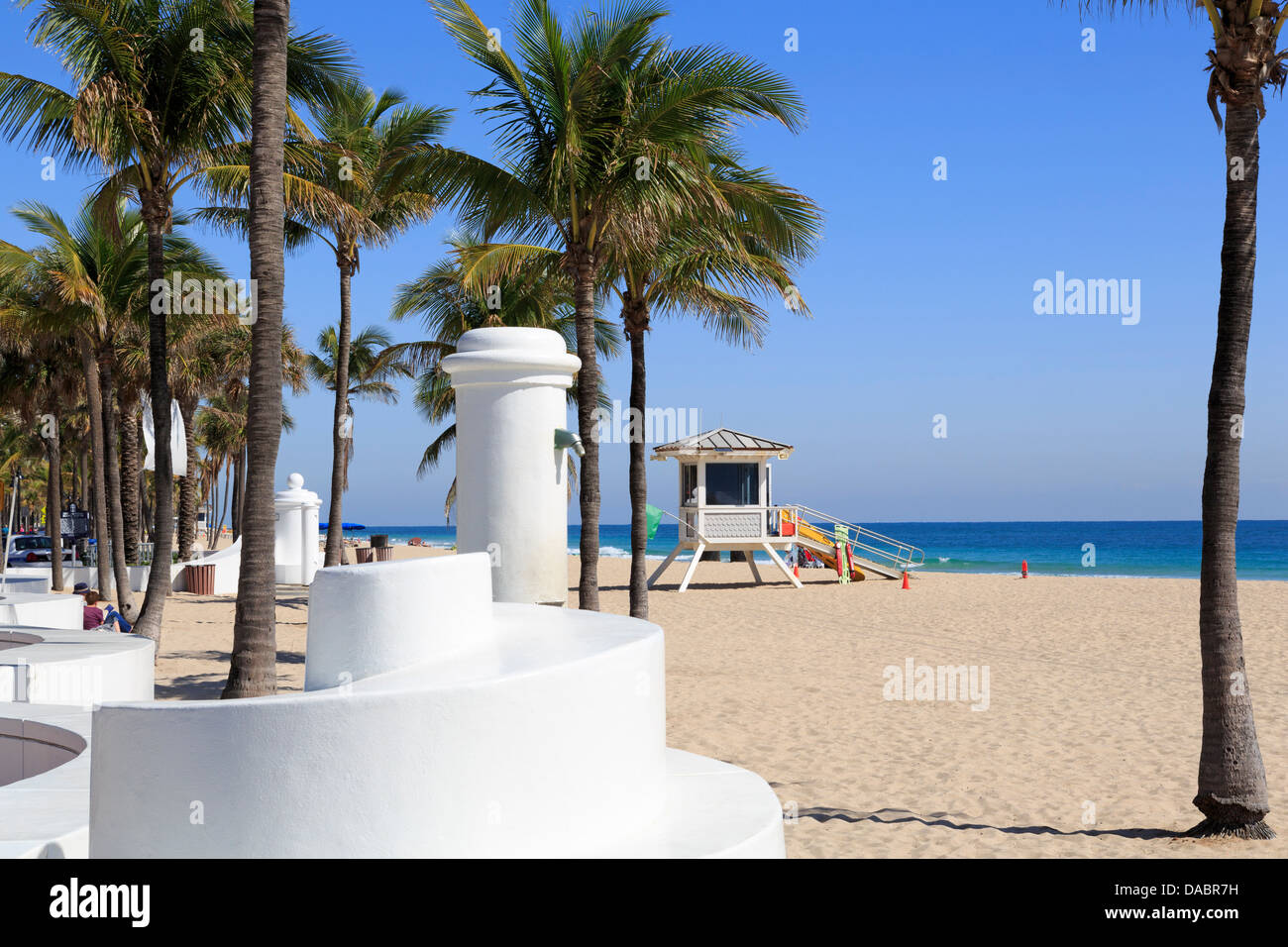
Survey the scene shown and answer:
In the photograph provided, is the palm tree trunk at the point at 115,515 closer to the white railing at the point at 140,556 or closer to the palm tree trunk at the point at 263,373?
the white railing at the point at 140,556

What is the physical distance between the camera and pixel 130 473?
82.7 feet

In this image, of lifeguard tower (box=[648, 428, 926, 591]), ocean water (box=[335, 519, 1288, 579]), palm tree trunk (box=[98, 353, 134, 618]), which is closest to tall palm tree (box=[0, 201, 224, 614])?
palm tree trunk (box=[98, 353, 134, 618])

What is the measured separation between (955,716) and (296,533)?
68.1ft

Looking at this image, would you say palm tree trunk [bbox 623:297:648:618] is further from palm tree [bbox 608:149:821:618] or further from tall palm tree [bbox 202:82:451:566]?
tall palm tree [bbox 202:82:451:566]

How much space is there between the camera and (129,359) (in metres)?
21.1

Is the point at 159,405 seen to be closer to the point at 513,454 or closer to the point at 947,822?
the point at 513,454

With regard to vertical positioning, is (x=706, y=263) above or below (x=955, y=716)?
above

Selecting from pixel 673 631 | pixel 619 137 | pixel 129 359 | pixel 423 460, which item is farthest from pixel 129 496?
pixel 619 137

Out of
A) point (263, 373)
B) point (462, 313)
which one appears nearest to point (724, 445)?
point (462, 313)

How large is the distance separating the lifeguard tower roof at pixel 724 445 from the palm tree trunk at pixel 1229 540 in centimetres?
2032

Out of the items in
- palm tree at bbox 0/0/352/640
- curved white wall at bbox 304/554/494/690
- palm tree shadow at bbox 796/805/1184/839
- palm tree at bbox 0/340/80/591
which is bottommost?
palm tree shadow at bbox 796/805/1184/839

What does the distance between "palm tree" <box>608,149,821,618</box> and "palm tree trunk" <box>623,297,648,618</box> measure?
0.05 ft

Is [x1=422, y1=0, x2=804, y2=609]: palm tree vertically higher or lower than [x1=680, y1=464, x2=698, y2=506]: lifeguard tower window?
higher

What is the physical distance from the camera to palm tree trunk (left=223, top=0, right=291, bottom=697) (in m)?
7.36
